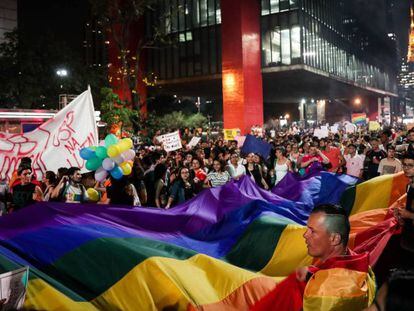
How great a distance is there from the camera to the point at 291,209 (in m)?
7.49

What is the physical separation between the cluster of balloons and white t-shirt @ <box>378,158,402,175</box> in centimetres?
493

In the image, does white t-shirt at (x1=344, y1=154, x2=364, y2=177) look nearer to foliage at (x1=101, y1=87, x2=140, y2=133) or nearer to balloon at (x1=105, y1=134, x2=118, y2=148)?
balloon at (x1=105, y1=134, x2=118, y2=148)

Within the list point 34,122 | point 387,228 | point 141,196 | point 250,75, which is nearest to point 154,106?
point 250,75

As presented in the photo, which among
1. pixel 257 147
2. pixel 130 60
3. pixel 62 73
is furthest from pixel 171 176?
pixel 130 60

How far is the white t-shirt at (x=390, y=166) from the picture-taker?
28.3ft

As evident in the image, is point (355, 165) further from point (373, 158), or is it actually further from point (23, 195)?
point (23, 195)

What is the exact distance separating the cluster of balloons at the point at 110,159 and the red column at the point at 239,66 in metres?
24.4

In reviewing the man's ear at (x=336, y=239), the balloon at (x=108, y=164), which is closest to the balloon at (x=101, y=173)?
the balloon at (x=108, y=164)

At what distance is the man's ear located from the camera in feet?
8.74

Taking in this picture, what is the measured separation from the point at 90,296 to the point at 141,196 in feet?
13.5

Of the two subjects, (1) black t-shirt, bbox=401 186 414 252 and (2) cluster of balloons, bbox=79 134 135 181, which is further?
(2) cluster of balloons, bbox=79 134 135 181

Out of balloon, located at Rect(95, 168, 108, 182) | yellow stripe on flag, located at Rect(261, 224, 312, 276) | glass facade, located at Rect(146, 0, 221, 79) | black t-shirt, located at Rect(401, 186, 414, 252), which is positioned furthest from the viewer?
glass facade, located at Rect(146, 0, 221, 79)

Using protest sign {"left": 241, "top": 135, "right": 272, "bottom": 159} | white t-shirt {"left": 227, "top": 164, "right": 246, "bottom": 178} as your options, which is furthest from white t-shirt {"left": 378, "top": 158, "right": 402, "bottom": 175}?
protest sign {"left": 241, "top": 135, "right": 272, "bottom": 159}

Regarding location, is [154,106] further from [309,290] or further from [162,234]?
[309,290]
